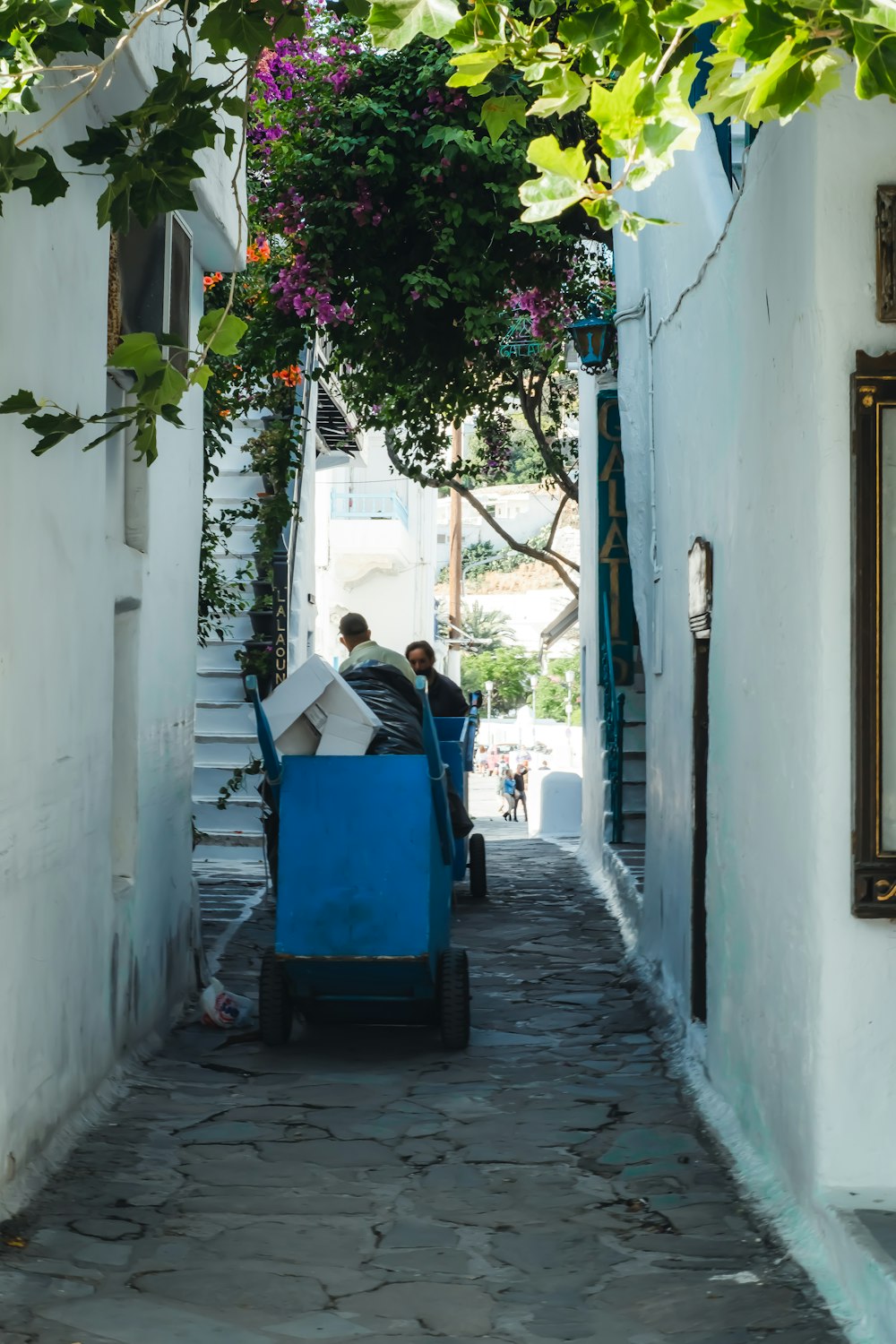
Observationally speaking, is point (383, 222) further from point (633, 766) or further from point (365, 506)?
point (365, 506)

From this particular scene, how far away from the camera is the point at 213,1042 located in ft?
25.6

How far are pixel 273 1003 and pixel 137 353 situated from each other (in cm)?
380

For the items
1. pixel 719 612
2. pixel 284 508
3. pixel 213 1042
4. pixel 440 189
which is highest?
pixel 440 189

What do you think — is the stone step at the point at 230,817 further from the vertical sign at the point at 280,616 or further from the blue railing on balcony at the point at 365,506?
the blue railing on balcony at the point at 365,506

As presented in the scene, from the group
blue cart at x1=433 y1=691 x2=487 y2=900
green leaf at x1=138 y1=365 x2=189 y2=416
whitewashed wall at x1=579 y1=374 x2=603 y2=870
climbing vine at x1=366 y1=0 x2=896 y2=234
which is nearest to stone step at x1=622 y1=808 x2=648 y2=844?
whitewashed wall at x1=579 y1=374 x2=603 y2=870

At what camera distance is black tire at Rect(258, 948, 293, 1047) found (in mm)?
7512

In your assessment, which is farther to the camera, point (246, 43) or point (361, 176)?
point (361, 176)

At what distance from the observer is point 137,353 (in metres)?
4.80

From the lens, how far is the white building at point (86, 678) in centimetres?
523

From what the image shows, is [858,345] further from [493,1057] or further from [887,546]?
[493,1057]

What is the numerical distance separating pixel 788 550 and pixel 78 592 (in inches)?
113

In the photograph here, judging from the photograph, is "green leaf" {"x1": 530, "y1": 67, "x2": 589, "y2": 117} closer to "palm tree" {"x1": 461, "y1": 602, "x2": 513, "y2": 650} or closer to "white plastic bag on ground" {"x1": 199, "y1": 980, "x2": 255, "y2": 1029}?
"white plastic bag on ground" {"x1": 199, "y1": 980, "x2": 255, "y2": 1029}

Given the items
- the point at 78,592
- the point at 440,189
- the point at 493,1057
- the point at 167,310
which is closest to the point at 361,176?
the point at 440,189

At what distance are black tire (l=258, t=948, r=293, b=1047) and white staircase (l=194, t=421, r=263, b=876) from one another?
521 centimetres
